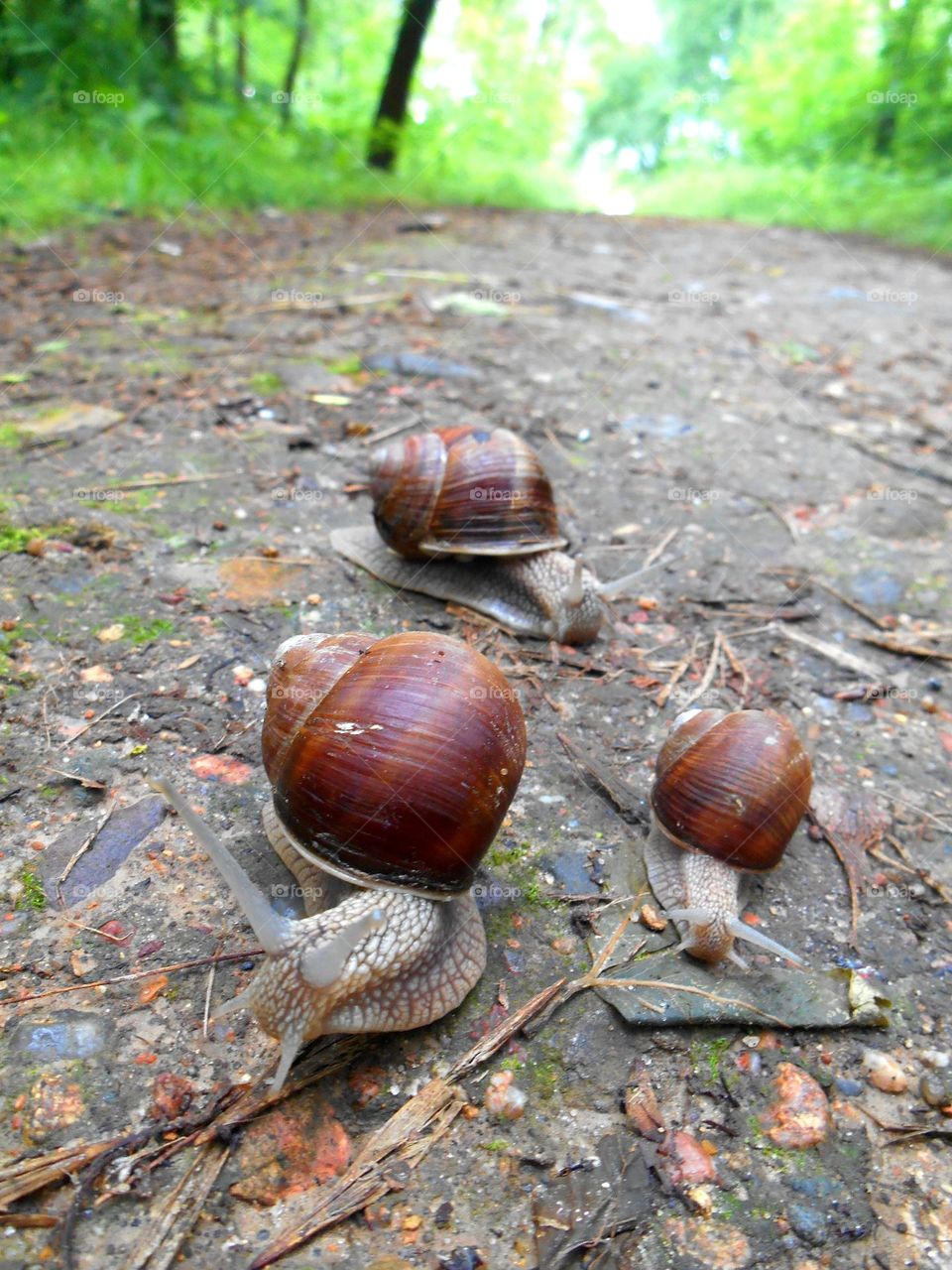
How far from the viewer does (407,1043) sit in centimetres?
219

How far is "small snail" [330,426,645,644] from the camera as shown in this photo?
144 inches

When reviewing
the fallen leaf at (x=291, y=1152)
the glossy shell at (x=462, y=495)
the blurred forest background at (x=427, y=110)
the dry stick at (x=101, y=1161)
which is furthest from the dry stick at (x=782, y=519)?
the blurred forest background at (x=427, y=110)

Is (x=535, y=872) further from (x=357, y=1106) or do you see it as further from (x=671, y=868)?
(x=357, y=1106)

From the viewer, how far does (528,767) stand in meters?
3.01

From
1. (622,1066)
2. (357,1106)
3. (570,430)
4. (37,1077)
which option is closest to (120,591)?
(37,1077)

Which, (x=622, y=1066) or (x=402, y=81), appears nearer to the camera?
(x=622, y=1066)

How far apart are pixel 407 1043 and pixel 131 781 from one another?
1.19 m

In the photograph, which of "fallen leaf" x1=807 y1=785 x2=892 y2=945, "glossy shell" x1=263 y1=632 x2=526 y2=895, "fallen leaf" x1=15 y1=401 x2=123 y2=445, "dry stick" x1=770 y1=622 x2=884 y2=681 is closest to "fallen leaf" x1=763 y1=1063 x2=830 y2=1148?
Result: "fallen leaf" x1=807 y1=785 x2=892 y2=945

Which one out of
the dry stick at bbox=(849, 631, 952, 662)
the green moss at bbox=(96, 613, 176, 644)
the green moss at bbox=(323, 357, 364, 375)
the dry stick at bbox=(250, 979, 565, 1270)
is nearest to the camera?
the dry stick at bbox=(250, 979, 565, 1270)

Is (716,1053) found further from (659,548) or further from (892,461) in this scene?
(892,461)

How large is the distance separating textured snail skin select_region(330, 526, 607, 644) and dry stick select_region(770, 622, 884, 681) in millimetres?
838

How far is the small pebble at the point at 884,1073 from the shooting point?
2.20 meters

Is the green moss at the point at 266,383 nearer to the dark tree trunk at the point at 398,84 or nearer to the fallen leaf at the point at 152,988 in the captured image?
the fallen leaf at the point at 152,988

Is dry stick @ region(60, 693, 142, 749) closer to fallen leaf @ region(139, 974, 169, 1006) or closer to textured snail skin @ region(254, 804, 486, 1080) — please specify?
fallen leaf @ region(139, 974, 169, 1006)
